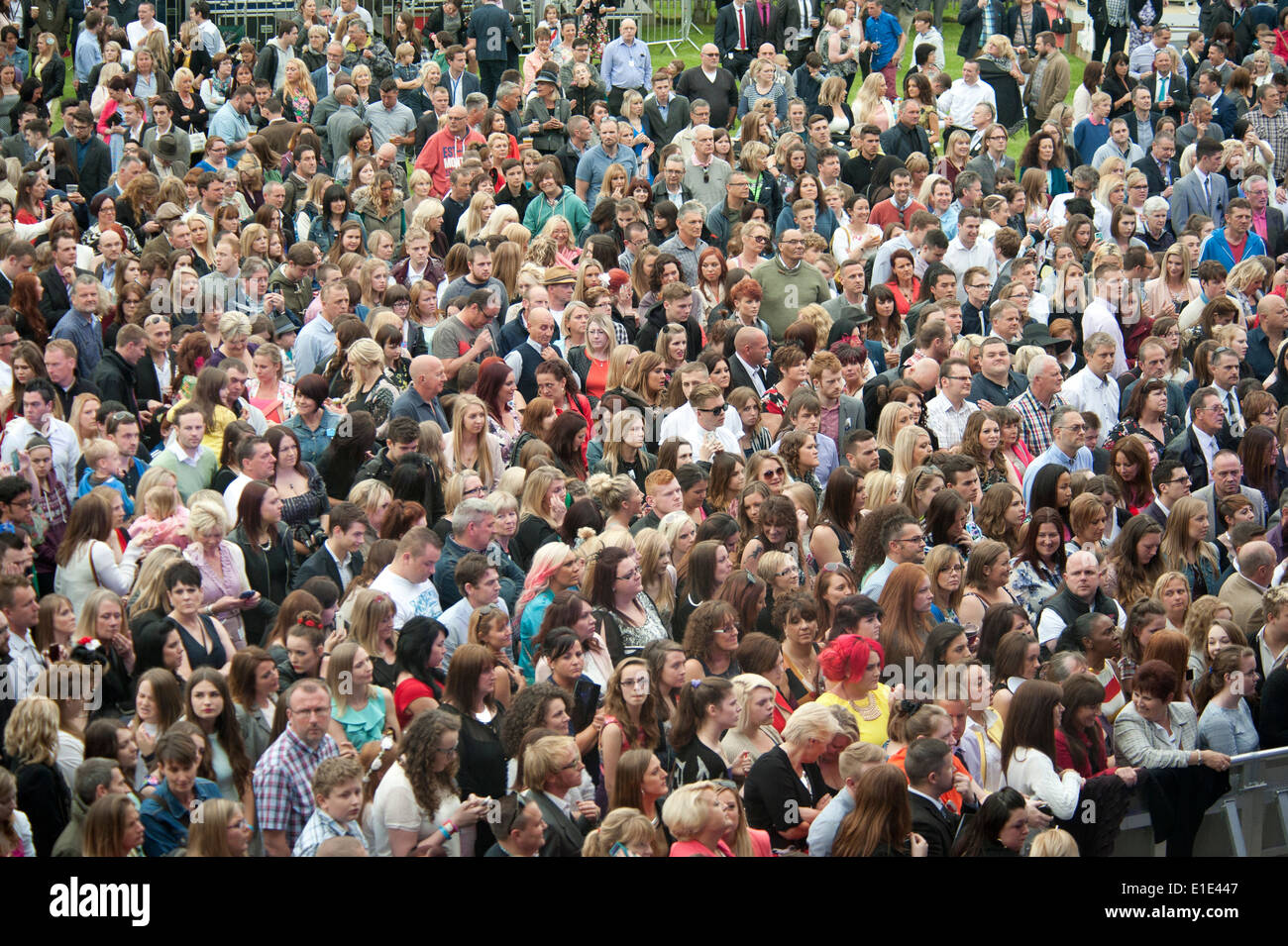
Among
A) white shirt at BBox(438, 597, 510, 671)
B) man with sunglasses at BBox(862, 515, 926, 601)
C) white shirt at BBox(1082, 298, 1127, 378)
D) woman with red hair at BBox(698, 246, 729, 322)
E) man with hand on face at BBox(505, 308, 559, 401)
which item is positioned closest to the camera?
white shirt at BBox(438, 597, 510, 671)

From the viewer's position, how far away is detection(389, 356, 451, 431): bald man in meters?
11.0

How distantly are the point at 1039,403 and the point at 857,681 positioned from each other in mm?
4288

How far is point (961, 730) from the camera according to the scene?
26.7ft

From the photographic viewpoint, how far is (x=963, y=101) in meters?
18.3

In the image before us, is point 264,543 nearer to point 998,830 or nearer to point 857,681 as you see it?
point 857,681

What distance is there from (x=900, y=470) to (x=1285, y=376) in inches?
147

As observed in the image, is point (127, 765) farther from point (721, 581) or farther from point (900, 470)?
point (900, 470)

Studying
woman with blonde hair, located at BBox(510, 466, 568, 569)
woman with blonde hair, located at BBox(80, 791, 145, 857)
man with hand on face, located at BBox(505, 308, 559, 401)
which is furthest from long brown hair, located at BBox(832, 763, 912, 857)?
man with hand on face, located at BBox(505, 308, 559, 401)

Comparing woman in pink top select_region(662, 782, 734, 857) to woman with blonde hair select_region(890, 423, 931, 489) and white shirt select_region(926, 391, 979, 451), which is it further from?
white shirt select_region(926, 391, 979, 451)

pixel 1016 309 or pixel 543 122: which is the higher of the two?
pixel 543 122

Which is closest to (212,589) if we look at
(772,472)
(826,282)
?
(772,472)

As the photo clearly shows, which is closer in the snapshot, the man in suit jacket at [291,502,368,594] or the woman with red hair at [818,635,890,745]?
the woman with red hair at [818,635,890,745]

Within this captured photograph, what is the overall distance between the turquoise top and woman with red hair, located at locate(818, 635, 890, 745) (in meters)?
2.00

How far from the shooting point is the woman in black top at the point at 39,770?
7.20 meters
